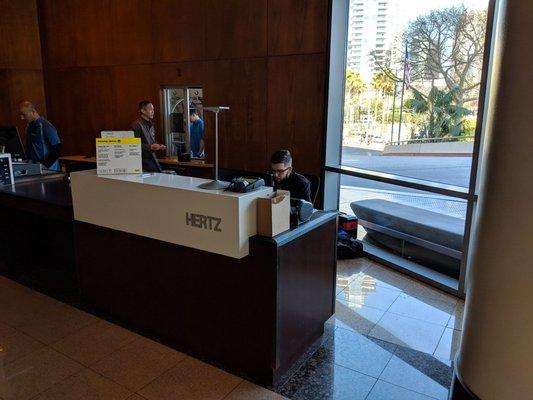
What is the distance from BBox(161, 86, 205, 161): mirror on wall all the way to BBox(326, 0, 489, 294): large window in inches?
87.6

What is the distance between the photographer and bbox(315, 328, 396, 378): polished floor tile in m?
2.54

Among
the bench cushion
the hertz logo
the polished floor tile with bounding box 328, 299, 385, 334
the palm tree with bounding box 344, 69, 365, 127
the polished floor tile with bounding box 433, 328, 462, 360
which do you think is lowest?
the polished floor tile with bounding box 433, 328, 462, 360

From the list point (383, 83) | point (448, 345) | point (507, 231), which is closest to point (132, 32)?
point (383, 83)

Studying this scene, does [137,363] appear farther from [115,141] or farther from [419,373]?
[419,373]

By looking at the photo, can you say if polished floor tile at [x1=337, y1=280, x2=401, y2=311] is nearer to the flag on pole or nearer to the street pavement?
the street pavement

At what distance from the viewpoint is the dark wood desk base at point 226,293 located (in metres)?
2.22

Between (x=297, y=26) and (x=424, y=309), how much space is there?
3146 millimetres

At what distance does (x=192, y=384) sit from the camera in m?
2.35

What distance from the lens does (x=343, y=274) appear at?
4.08 metres

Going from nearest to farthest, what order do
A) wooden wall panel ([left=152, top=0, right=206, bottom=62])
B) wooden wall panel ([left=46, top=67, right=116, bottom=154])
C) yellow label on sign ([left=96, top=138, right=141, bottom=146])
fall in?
yellow label on sign ([left=96, top=138, right=141, bottom=146]), wooden wall panel ([left=152, top=0, right=206, bottom=62]), wooden wall panel ([left=46, top=67, right=116, bottom=154])

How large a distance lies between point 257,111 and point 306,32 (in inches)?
42.1

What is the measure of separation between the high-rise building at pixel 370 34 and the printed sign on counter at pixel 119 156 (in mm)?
2789

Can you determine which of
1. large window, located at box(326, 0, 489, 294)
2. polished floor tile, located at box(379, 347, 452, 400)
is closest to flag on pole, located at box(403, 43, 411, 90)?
large window, located at box(326, 0, 489, 294)

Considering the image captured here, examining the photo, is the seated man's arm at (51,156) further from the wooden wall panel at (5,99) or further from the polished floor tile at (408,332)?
the polished floor tile at (408,332)
